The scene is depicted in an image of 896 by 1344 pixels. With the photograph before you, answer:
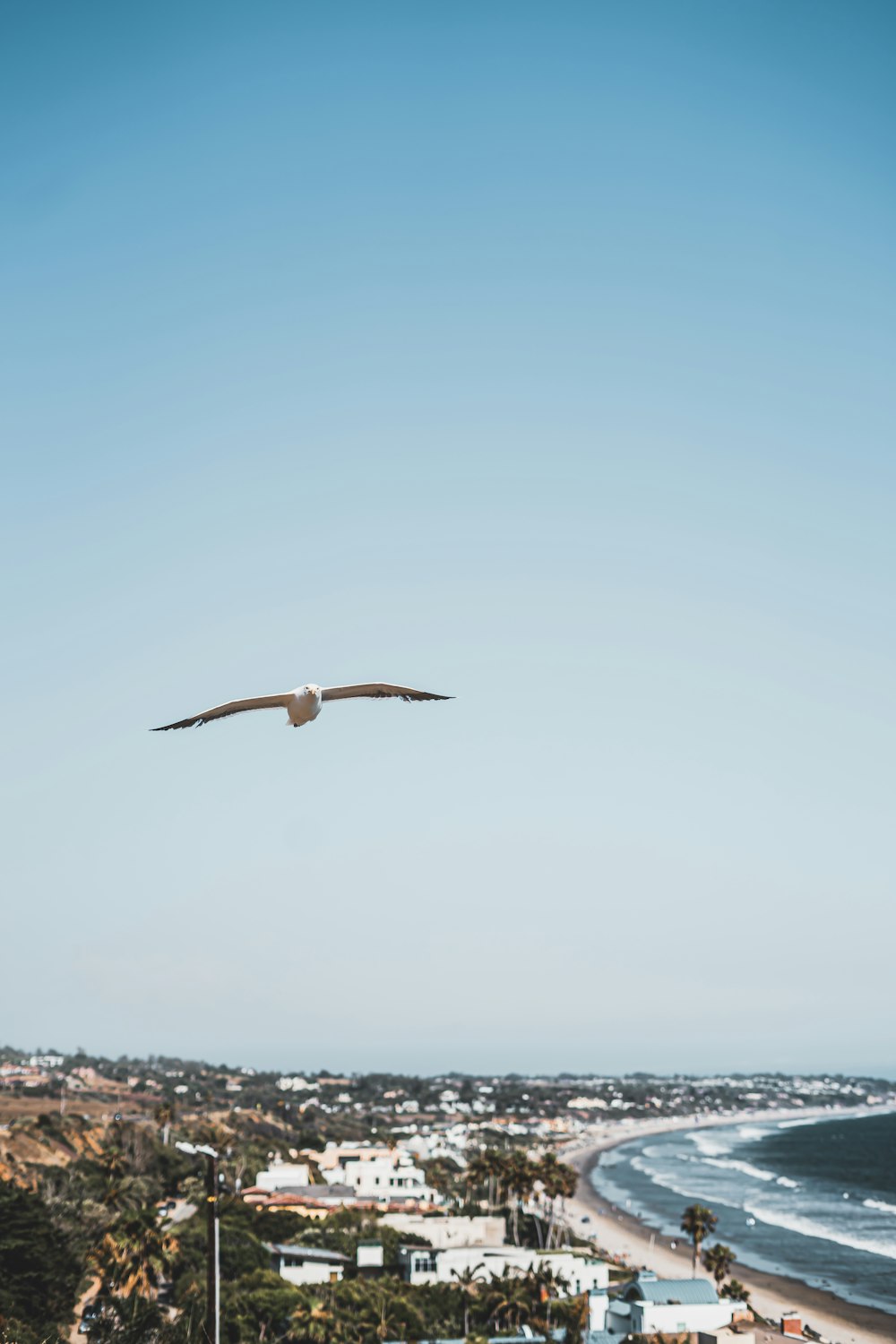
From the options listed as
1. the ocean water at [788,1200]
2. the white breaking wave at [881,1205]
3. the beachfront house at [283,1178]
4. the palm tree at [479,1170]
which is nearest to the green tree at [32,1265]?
the beachfront house at [283,1178]

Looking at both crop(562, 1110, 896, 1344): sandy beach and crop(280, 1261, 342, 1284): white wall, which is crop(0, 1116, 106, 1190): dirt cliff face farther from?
crop(562, 1110, 896, 1344): sandy beach

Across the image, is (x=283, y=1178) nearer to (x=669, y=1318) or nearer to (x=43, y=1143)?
(x=43, y=1143)

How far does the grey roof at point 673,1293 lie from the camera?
4828 cm

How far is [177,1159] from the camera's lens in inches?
3676

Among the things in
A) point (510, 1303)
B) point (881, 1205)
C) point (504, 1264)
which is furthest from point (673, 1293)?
point (881, 1205)

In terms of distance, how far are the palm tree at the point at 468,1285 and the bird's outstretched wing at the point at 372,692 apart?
41.0m

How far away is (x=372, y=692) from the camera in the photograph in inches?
582

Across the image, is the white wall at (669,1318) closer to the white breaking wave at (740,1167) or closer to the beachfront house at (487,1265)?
→ the beachfront house at (487,1265)

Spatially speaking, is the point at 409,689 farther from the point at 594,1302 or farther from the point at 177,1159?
the point at 177,1159

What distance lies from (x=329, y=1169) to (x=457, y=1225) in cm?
4068

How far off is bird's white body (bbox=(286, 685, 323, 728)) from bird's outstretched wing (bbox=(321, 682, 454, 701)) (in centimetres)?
42

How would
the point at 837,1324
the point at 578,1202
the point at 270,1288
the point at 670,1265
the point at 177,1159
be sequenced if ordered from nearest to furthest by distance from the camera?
1. the point at 270,1288
2. the point at 837,1324
3. the point at 670,1265
4. the point at 177,1159
5. the point at 578,1202

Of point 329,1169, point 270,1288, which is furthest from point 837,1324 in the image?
point 329,1169

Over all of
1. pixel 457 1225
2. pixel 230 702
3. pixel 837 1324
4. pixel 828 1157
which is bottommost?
pixel 828 1157
